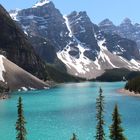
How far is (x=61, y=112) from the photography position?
4914 inches

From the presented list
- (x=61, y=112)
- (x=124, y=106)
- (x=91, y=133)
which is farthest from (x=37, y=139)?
(x=124, y=106)

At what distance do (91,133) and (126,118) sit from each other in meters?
25.3

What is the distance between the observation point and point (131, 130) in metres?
86.3

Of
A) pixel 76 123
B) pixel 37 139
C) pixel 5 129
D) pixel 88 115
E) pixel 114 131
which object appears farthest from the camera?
pixel 88 115

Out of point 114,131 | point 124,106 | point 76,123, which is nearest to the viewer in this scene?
point 114,131

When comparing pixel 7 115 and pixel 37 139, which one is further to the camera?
pixel 7 115

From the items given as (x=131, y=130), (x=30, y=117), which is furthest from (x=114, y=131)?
(x=30, y=117)

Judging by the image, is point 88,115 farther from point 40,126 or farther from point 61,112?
point 40,126

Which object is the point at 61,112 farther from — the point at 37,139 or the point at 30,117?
the point at 37,139

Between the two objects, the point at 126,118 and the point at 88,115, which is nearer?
the point at 126,118

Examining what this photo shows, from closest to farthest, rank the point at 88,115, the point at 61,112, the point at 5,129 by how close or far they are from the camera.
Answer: the point at 5,129
the point at 88,115
the point at 61,112

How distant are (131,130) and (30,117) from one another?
113ft

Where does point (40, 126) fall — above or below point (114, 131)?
below

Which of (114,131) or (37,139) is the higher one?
(114,131)
